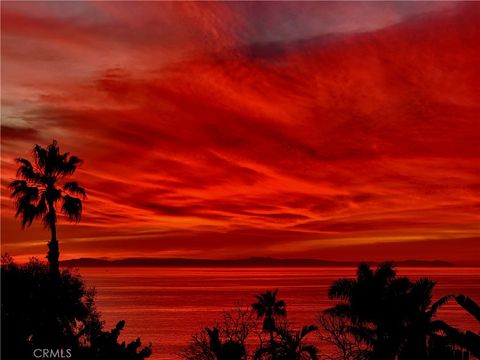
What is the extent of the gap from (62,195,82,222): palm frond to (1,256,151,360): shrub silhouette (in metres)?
3.65

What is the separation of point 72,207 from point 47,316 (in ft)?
30.3

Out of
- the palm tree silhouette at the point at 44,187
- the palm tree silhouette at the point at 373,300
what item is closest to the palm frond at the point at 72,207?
the palm tree silhouette at the point at 44,187

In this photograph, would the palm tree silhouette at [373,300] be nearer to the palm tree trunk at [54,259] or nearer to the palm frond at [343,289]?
the palm frond at [343,289]

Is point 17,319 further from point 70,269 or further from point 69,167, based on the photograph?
point 69,167

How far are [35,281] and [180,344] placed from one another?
102m

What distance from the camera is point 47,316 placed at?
32.4m

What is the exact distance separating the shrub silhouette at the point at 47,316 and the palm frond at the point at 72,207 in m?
3.65

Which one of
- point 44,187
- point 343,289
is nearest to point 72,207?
point 44,187

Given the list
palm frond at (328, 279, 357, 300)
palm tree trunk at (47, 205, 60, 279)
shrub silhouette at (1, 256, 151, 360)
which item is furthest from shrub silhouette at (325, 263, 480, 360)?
palm tree trunk at (47, 205, 60, 279)

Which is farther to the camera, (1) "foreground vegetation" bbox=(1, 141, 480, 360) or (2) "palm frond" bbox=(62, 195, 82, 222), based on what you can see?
(2) "palm frond" bbox=(62, 195, 82, 222)

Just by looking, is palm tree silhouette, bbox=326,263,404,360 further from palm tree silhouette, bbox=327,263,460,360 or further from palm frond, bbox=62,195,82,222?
palm frond, bbox=62,195,82,222

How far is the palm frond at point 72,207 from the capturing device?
39.6m

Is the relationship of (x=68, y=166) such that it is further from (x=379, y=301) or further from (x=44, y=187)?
(x=379, y=301)

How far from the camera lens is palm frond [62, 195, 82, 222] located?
39594 millimetres
